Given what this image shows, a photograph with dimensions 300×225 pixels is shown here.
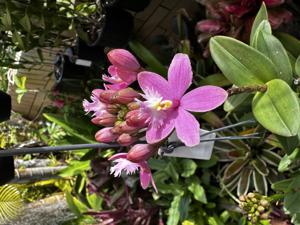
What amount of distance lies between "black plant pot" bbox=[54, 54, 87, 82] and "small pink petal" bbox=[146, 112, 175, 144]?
1339mm

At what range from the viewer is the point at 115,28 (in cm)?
148

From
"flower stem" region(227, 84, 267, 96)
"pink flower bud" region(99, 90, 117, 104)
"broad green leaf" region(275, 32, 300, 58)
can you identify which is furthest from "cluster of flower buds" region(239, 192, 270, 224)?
"broad green leaf" region(275, 32, 300, 58)

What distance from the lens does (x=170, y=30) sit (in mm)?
1740

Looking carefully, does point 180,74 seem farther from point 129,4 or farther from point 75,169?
point 75,169

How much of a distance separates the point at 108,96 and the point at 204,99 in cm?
15

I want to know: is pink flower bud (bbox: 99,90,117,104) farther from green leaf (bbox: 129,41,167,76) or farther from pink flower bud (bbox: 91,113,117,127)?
green leaf (bbox: 129,41,167,76)

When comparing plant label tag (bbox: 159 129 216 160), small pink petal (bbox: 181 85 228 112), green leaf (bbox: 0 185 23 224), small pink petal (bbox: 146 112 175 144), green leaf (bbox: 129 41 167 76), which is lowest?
green leaf (bbox: 0 185 23 224)

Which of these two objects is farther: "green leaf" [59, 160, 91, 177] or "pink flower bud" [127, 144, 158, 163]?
"green leaf" [59, 160, 91, 177]

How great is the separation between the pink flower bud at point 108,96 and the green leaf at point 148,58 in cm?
79

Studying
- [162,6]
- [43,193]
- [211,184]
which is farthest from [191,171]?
[43,193]

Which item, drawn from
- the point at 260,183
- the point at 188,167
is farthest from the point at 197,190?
the point at 260,183

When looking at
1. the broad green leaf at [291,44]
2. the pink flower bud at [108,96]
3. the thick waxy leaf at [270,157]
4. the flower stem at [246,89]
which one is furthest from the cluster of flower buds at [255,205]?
the thick waxy leaf at [270,157]

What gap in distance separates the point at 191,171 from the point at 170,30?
0.62 m

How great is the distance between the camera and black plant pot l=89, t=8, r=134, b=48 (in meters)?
1.47
